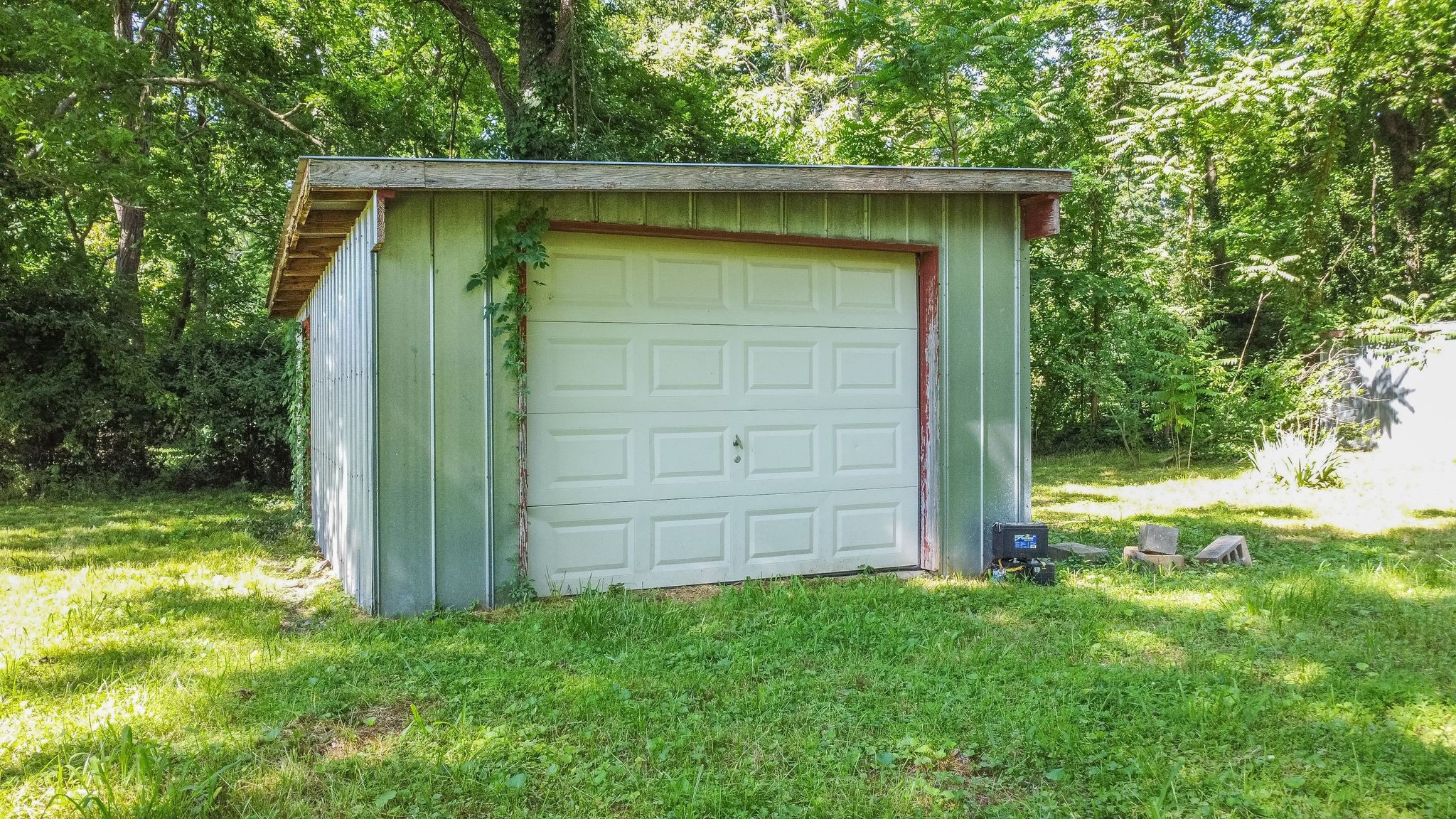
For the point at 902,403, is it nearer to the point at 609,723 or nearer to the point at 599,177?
the point at 599,177

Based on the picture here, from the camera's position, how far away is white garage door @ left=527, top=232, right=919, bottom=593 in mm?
5340

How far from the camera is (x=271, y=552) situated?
7184mm

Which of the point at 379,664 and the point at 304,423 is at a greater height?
the point at 304,423

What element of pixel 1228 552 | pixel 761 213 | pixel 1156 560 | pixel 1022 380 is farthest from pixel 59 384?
pixel 1228 552

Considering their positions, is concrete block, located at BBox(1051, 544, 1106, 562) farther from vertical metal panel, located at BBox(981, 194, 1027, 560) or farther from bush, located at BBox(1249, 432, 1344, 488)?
bush, located at BBox(1249, 432, 1344, 488)

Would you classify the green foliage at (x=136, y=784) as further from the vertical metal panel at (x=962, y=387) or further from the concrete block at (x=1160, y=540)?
the concrete block at (x=1160, y=540)

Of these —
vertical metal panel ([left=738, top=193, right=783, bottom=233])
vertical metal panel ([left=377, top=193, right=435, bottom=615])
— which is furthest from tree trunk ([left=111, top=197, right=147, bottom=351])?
vertical metal panel ([left=738, top=193, right=783, bottom=233])

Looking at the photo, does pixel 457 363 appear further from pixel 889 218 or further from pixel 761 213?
pixel 889 218

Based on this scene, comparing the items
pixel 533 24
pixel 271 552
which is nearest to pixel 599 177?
pixel 271 552

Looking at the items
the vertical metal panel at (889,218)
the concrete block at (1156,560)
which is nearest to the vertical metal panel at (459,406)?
the vertical metal panel at (889,218)

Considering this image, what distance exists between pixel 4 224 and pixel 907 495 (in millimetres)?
10952

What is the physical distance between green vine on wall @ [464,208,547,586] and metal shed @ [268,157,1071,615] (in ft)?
0.19

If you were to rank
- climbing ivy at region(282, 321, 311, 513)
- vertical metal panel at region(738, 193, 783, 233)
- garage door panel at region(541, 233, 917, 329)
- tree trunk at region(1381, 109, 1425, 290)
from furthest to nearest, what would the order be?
1. tree trunk at region(1381, 109, 1425, 290)
2. climbing ivy at region(282, 321, 311, 513)
3. vertical metal panel at region(738, 193, 783, 233)
4. garage door panel at region(541, 233, 917, 329)

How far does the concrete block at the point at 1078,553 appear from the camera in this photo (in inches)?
240
